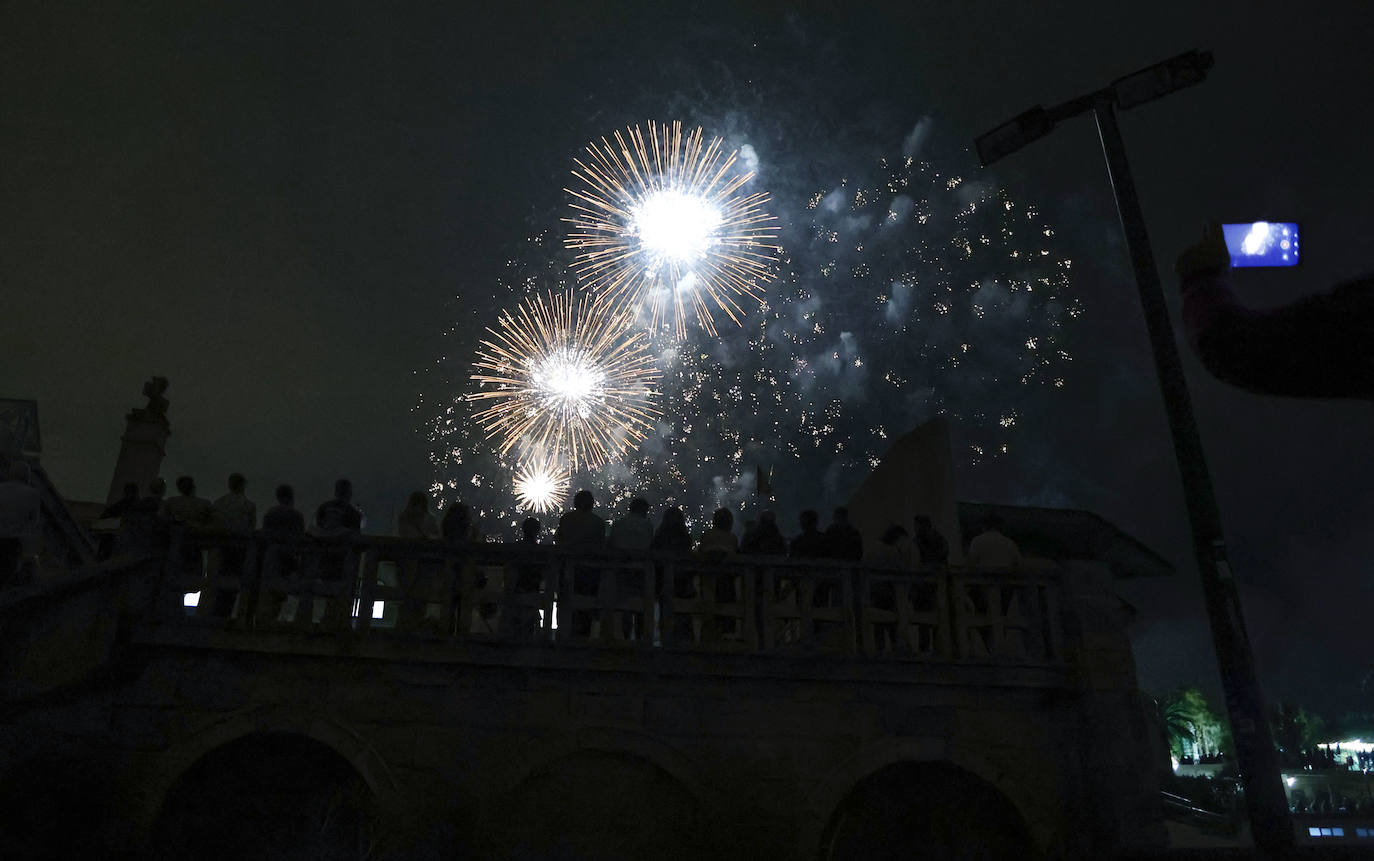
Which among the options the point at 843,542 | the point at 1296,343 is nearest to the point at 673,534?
the point at 843,542

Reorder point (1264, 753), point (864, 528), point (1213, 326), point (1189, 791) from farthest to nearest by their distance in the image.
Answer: point (1189, 791) < point (864, 528) < point (1264, 753) < point (1213, 326)

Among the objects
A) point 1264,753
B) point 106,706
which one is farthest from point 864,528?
point 106,706

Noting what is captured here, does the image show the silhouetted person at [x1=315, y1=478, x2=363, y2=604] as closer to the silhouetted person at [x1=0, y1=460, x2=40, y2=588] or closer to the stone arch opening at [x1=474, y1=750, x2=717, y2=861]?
the silhouetted person at [x1=0, y1=460, x2=40, y2=588]

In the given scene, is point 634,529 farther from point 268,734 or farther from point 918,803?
point 918,803

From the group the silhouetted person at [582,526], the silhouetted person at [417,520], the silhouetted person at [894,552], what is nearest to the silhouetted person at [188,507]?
the silhouetted person at [417,520]

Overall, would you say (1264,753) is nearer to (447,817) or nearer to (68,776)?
Answer: (447,817)

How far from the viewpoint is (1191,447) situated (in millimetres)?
6523

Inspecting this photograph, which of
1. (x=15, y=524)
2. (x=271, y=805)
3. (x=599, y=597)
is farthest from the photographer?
(x=599, y=597)

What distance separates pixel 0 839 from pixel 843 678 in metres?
7.81

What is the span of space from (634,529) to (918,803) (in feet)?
14.5

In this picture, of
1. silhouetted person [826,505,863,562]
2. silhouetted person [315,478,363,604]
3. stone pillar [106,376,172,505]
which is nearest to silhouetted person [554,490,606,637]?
silhouetted person [315,478,363,604]

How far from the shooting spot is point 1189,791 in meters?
36.8

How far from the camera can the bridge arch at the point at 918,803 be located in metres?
9.27

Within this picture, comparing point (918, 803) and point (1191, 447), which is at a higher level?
point (1191, 447)
